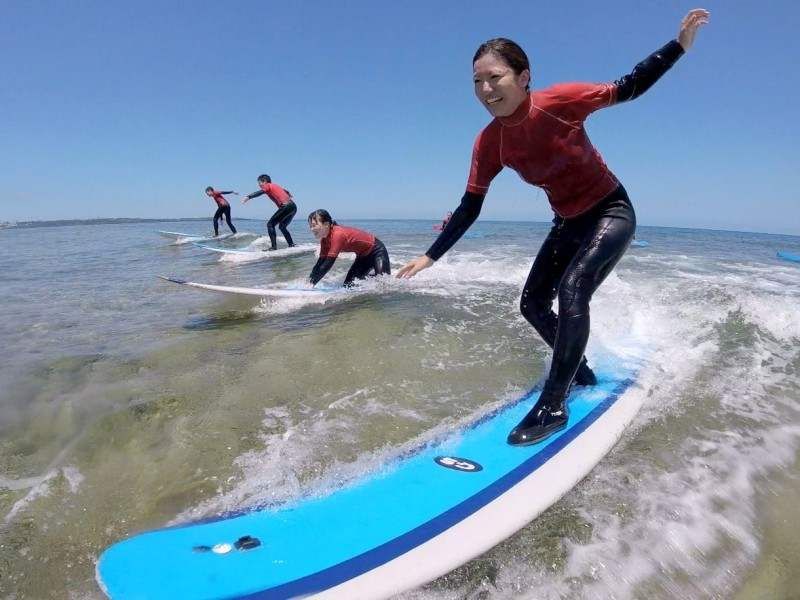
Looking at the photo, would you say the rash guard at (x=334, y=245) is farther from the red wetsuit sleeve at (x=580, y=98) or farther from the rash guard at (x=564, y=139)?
the red wetsuit sleeve at (x=580, y=98)

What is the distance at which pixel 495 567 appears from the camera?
1.70 metres

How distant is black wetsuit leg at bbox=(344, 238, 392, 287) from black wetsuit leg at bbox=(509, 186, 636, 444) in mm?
5102

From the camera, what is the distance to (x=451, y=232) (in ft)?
9.23

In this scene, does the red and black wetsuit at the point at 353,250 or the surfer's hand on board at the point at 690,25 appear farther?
the red and black wetsuit at the point at 353,250

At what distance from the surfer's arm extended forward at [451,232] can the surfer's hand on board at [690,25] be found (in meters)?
1.30

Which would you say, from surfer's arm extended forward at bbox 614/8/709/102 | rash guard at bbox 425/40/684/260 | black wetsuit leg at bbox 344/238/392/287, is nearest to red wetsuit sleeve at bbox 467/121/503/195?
rash guard at bbox 425/40/684/260

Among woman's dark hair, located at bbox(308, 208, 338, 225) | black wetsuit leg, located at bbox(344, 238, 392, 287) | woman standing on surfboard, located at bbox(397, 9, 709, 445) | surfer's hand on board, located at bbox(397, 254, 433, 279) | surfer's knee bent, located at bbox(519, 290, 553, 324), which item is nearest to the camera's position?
woman standing on surfboard, located at bbox(397, 9, 709, 445)

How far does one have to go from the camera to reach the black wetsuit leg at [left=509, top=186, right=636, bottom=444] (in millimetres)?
2355

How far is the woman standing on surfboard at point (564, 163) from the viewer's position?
7.45 ft

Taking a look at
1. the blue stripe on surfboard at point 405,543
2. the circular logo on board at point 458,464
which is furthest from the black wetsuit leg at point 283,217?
the blue stripe on surfboard at point 405,543

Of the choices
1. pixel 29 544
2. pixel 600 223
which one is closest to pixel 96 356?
pixel 29 544

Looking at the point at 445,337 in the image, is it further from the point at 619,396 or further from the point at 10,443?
the point at 10,443

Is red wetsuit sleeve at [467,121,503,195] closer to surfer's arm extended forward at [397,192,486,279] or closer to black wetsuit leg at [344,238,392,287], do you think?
surfer's arm extended forward at [397,192,486,279]

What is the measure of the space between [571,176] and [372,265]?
547 centimetres
